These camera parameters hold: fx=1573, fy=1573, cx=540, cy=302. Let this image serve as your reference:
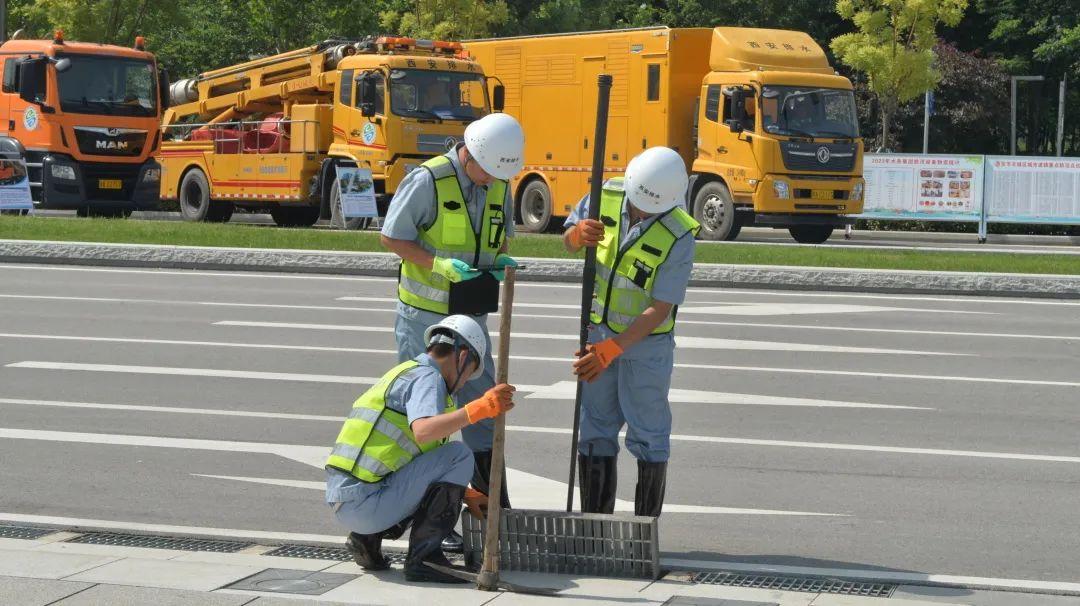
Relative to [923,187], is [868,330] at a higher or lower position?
lower

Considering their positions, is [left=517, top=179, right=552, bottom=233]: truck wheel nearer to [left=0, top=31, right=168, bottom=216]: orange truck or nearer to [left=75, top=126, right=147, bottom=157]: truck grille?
[left=0, top=31, right=168, bottom=216]: orange truck

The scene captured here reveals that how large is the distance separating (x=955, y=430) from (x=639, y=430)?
12.5 feet

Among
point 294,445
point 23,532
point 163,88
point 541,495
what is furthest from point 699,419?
point 163,88

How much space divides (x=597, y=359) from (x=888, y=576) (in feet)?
4.73

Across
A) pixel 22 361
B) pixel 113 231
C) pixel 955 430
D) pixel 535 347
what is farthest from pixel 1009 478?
pixel 113 231

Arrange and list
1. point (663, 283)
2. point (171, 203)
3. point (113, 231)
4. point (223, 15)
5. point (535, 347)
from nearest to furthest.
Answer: point (663, 283) < point (535, 347) < point (113, 231) < point (171, 203) < point (223, 15)

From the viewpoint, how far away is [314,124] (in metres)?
26.8

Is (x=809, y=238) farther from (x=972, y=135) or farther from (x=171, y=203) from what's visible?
(x=972, y=135)

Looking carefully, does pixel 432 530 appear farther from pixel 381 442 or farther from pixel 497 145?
pixel 497 145

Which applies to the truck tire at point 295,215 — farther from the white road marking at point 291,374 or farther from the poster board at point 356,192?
the white road marking at point 291,374

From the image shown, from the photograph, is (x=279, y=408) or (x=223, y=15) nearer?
(x=279, y=408)

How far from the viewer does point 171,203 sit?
112ft

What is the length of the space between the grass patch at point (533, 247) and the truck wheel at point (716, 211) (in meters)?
2.97

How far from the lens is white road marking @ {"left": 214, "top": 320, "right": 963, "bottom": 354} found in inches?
516
